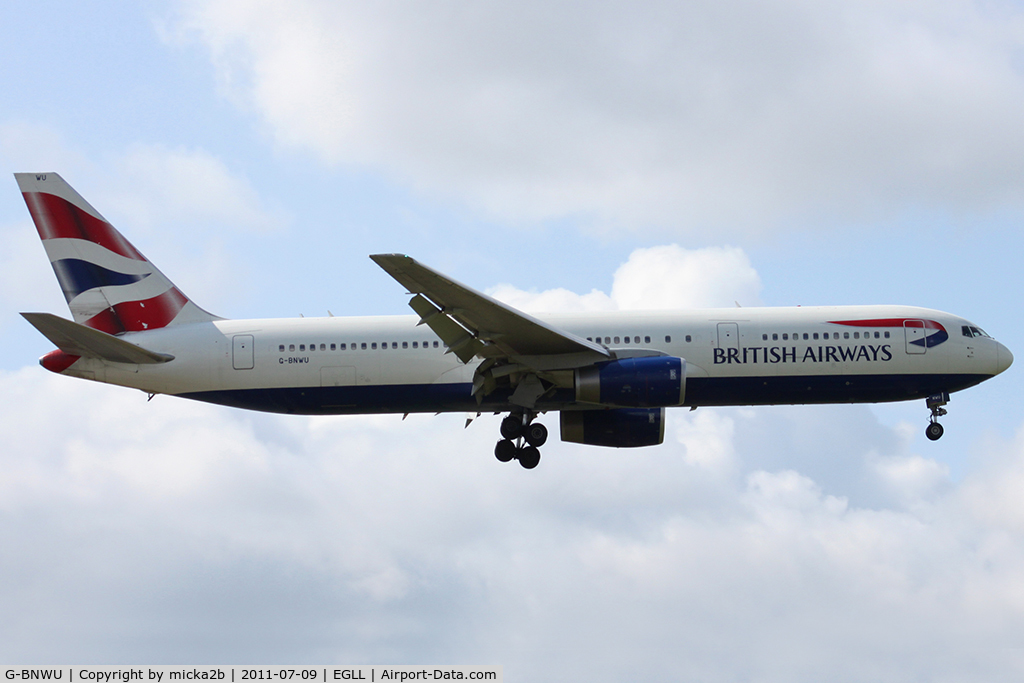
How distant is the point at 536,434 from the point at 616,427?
271cm

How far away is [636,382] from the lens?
90.9 feet

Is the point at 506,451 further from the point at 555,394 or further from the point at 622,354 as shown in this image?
the point at 622,354

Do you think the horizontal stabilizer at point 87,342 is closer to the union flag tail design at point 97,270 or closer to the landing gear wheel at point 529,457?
the union flag tail design at point 97,270

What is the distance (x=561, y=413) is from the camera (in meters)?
32.7

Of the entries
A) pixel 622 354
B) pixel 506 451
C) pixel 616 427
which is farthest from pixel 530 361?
pixel 616 427

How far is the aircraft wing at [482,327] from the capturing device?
81.4ft

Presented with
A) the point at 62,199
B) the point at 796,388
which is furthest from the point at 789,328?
the point at 62,199

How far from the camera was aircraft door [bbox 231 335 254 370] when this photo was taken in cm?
3042

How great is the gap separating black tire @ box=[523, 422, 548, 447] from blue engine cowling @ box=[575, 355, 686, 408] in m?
3.28

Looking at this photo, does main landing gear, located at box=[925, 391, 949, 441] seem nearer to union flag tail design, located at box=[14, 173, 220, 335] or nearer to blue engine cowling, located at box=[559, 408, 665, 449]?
blue engine cowling, located at box=[559, 408, 665, 449]

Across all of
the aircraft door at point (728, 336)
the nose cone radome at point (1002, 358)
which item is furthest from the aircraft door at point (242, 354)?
the nose cone radome at point (1002, 358)

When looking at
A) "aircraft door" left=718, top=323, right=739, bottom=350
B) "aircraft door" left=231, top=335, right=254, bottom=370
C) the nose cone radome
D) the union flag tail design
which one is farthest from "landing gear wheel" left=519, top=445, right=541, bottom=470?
the nose cone radome

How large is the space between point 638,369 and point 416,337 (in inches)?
260

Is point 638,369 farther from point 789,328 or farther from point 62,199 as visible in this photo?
point 62,199
